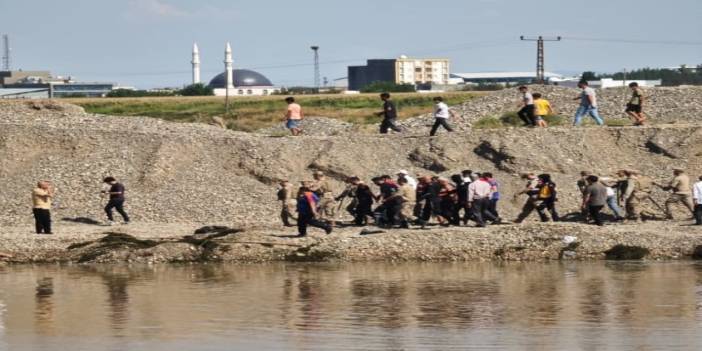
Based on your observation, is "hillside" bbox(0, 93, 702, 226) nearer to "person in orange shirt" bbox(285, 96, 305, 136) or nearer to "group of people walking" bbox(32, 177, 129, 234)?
"group of people walking" bbox(32, 177, 129, 234)

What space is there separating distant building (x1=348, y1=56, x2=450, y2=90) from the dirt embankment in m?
124

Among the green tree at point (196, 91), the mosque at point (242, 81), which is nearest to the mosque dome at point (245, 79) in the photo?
the mosque at point (242, 81)

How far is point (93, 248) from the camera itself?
29078 mm

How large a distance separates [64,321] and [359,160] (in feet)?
48.2

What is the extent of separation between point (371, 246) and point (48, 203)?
6.80 meters

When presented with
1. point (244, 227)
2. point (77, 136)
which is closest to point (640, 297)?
point (244, 227)

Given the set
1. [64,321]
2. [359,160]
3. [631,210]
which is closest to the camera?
[64,321]

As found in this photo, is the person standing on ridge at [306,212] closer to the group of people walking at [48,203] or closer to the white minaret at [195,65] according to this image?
the group of people walking at [48,203]

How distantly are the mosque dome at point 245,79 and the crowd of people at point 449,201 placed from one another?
453ft

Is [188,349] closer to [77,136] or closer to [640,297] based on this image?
[640,297]

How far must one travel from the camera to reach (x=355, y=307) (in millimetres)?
22562

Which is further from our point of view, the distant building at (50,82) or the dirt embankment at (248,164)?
the distant building at (50,82)

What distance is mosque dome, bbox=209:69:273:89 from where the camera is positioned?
170m

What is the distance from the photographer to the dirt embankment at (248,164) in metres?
29.9
